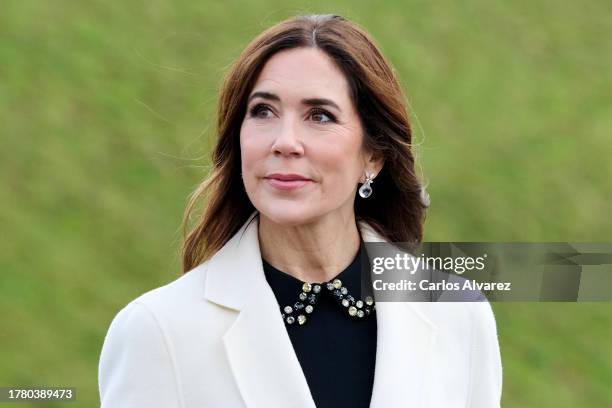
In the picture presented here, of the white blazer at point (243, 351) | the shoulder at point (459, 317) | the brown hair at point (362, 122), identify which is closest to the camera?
the white blazer at point (243, 351)

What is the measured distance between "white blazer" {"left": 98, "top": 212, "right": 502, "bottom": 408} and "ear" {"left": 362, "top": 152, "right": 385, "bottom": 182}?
0.40 metres

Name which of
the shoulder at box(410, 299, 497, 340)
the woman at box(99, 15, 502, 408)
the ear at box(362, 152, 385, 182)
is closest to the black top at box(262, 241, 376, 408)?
the woman at box(99, 15, 502, 408)

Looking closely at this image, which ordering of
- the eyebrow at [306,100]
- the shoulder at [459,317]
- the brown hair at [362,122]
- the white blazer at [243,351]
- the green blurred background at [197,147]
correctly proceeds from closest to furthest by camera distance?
1. the white blazer at [243,351]
2. the eyebrow at [306,100]
3. the brown hair at [362,122]
4. the shoulder at [459,317]
5. the green blurred background at [197,147]

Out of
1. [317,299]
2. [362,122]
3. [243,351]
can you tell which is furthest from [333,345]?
[362,122]

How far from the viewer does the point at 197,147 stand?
377 inches

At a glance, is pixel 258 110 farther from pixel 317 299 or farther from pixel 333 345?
pixel 333 345

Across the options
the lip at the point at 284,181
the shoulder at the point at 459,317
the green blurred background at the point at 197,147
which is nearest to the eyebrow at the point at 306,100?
the lip at the point at 284,181

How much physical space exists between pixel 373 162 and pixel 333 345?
599mm

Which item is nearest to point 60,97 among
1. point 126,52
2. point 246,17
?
point 126,52

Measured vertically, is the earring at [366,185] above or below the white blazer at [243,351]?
above

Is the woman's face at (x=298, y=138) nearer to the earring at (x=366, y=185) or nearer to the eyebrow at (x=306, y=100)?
the eyebrow at (x=306, y=100)

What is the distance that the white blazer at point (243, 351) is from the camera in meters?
3.95

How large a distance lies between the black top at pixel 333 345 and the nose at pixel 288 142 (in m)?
0.41

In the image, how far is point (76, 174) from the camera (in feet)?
30.8
